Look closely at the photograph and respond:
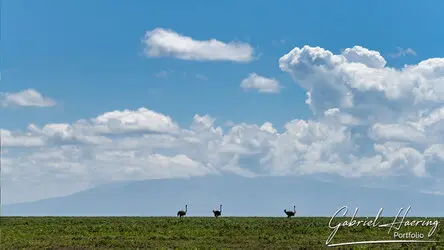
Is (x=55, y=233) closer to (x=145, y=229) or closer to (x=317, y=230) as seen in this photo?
(x=145, y=229)

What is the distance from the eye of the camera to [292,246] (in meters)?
42.2

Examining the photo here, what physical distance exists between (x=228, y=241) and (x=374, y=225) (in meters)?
17.3

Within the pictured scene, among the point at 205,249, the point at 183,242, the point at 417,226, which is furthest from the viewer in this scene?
the point at 417,226

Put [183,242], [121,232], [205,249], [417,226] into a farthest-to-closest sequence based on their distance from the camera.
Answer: [417,226] < [121,232] < [183,242] < [205,249]

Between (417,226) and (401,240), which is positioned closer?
(401,240)

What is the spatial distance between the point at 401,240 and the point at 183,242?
620 inches

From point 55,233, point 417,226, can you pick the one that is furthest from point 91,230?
point 417,226

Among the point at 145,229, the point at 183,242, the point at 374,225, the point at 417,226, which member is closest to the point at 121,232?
the point at 145,229

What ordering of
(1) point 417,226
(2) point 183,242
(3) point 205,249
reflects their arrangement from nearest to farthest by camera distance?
(3) point 205,249 < (2) point 183,242 < (1) point 417,226

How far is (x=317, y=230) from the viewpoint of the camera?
→ 55.7 metres

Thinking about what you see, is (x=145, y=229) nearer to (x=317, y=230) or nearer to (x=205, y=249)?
(x=317, y=230)

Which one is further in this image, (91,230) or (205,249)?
(91,230)

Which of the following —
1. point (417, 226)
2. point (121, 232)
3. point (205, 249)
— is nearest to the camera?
point (205, 249)

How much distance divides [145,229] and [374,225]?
2059 cm
